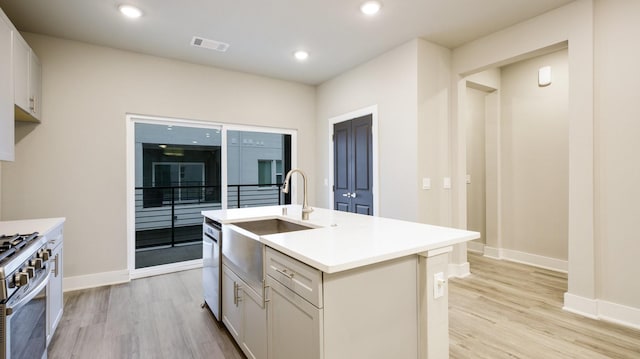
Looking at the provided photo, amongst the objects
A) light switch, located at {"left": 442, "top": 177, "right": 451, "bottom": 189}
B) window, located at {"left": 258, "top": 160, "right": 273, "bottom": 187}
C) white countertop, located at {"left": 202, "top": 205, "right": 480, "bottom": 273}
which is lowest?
white countertop, located at {"left": 202, "top": 205, "right": 480, "bottom": 273}

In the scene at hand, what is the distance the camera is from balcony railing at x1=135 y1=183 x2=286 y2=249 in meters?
5.00

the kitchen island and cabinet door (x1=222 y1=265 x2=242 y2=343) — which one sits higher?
the kitchen island

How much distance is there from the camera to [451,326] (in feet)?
8.18

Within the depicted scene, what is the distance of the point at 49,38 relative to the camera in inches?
131

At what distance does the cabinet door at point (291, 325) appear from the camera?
1.27 meters

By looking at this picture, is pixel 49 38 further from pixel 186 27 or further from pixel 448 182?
pixel 448 182

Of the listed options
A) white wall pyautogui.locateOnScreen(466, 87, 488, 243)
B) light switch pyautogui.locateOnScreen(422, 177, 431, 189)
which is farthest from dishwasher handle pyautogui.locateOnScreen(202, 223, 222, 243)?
white wall pyautogui.locateOnScreen(466, 87, 488, 243)

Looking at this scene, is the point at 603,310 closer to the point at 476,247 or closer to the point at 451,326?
the point at 451,326

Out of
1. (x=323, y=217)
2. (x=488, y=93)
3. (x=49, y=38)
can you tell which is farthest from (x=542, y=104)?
(x=49, y=38)

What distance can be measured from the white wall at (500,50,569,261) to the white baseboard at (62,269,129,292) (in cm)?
522

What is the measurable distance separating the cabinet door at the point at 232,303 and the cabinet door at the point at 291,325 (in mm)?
505

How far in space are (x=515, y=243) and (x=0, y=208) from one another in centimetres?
630

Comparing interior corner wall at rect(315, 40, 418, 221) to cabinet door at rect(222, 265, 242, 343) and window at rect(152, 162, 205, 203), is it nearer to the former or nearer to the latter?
cabinet door at rect(222, 265, 242, 343)

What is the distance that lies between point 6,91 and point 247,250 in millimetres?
2285
